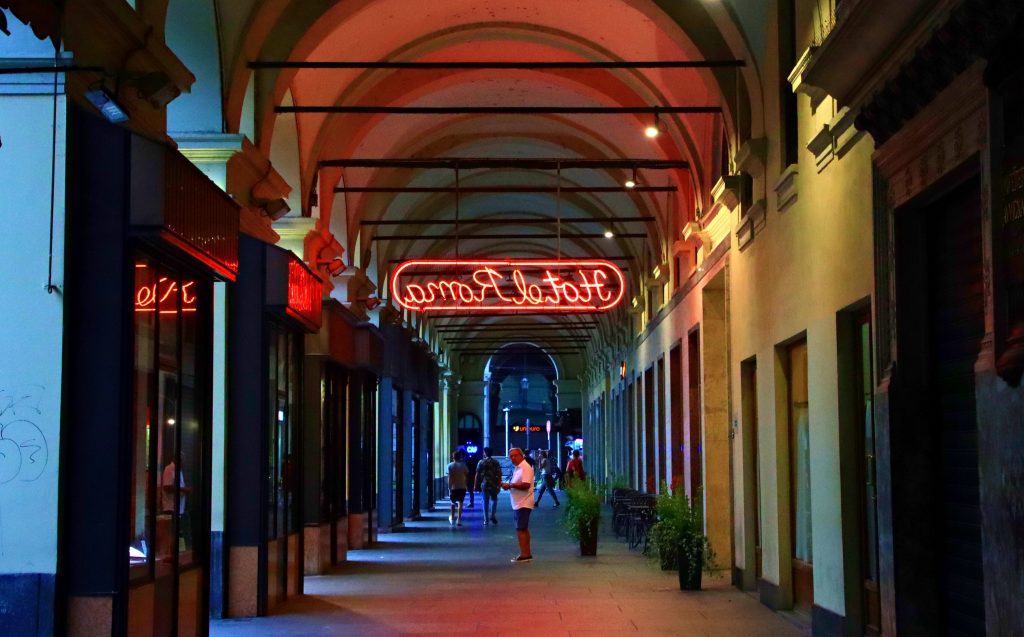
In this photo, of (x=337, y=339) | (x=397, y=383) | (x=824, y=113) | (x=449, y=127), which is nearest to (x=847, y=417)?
(x=824, y=113)

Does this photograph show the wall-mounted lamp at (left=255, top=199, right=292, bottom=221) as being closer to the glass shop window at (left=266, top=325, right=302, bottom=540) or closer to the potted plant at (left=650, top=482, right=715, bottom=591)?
the glass shop window at (left=266, top=325, right=302, bottom=540)

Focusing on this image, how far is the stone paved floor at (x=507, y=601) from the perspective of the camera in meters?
11.6

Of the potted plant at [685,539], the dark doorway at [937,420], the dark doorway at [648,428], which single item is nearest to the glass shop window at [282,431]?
the potted plant at [685,539]

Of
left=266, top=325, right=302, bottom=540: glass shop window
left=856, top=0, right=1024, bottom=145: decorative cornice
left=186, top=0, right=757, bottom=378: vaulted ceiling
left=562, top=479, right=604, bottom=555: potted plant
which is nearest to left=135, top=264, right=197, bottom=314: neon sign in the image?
left=266, top=325, right=302, bottom=540: glass shop window

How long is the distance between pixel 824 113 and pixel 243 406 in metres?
5.74

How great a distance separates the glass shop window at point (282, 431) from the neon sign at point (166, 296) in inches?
106

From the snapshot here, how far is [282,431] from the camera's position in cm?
1355

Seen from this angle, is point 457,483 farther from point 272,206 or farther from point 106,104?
point 106,104

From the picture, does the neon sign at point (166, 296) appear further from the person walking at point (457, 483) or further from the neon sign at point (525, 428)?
the neon sign at point (525, 428)

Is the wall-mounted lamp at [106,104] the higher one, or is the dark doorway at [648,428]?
the wall-mounted lamp at [106,104]

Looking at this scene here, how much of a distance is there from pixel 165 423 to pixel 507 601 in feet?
18.1

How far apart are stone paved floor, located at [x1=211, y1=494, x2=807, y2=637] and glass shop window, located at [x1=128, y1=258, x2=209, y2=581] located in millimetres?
1967

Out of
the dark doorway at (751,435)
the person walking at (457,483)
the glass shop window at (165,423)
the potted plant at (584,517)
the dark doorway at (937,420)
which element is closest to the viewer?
the dark doorway at (937,420)

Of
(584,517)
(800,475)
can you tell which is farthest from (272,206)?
(584,517)
